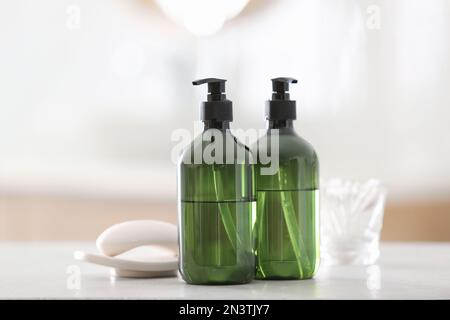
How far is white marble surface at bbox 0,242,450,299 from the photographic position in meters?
0.81

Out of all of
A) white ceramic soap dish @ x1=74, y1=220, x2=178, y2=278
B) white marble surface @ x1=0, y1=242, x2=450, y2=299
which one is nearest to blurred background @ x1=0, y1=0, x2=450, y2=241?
white marble surface @ x1=0, y1=242, x2=450, y2=299

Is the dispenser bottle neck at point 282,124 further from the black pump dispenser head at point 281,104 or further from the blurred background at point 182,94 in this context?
the blurred background at point 182,94

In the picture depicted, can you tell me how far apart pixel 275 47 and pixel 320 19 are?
0.13 meters

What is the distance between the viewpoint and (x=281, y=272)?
933 mm

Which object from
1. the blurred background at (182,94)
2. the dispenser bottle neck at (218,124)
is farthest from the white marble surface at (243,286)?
the blurred background at (182,94)

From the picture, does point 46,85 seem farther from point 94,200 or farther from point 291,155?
point 291,155

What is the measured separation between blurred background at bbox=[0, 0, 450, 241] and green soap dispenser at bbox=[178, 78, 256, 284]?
1188 mm

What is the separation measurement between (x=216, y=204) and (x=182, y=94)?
1277mm

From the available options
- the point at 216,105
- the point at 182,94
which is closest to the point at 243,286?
the point at 216,105

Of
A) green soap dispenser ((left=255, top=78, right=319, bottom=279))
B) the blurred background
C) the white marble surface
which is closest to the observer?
the white marble surface

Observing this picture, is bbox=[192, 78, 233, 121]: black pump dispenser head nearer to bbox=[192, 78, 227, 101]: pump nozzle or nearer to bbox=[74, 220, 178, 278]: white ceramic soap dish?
bbox=[192, 78, 227, 101]: pump nozzle

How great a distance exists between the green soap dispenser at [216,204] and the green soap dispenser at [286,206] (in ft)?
0.10
